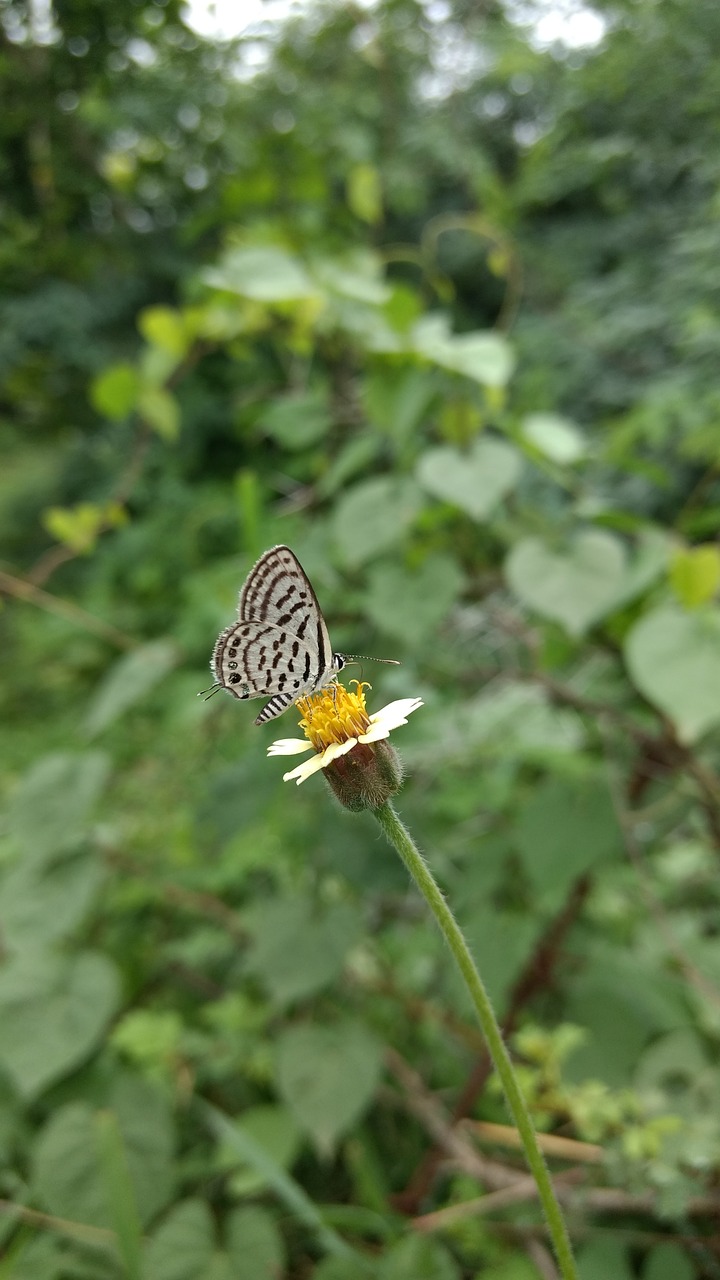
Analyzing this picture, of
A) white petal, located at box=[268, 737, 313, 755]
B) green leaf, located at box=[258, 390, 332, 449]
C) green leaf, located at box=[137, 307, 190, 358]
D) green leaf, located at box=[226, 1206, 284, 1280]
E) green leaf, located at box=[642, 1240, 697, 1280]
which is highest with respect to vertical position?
green leaf, located at box=[137, 307, 190, 358]

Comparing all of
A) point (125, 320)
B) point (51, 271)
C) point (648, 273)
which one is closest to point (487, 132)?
point (648, 273)

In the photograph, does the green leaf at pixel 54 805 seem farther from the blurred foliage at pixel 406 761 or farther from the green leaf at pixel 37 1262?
the green leaf at pixel 37 1262

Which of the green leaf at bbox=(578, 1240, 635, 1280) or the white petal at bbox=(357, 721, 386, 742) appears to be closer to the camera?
the white petal at bbox=(357, 721, 386, 742)

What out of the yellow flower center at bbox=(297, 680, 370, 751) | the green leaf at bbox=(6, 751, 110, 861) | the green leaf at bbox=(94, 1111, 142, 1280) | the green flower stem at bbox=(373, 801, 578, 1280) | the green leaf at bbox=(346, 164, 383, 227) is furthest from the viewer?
the green leaf at bbox=(346, 164, 383, 227)

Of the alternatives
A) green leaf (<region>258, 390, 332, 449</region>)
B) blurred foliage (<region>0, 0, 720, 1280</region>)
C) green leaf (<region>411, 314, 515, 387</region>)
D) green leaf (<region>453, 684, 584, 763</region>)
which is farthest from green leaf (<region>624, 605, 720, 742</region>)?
green leaf (<region>258, 390, 332, 449</region>)

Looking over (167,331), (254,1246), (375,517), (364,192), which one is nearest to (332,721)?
(375,517)

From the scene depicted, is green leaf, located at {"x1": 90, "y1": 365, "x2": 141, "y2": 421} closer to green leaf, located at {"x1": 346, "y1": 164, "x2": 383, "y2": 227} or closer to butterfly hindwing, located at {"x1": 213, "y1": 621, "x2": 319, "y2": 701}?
green leaf, located at {"x1": 346, "y1": 164, "x2": 383, "y2": 227}
